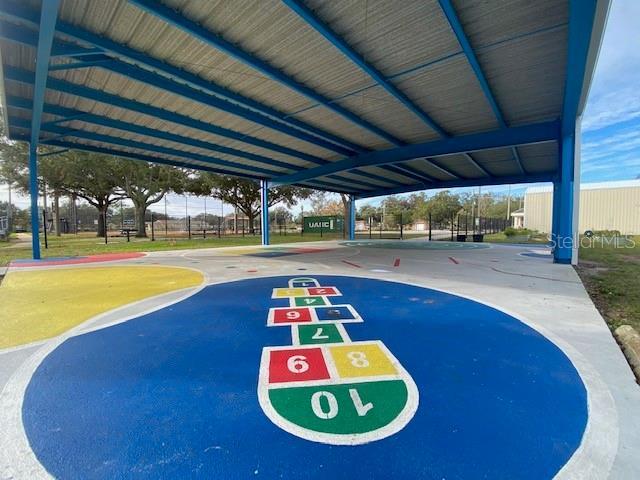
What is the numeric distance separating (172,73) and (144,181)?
23.6m

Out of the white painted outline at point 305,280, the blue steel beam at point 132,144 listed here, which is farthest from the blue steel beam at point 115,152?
the white painted outline at point 305,280

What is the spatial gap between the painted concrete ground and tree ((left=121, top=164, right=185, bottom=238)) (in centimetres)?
2610

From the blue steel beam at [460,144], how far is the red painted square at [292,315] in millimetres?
9680

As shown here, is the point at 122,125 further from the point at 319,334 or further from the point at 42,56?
the point at 319,334

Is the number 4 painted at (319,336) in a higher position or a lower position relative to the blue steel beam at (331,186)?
lower

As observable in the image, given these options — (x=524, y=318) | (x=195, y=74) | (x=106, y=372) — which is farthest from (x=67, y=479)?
(x=195, y=74)

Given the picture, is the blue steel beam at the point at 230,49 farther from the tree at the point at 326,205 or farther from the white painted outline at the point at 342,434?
the tree at the point at 326,205

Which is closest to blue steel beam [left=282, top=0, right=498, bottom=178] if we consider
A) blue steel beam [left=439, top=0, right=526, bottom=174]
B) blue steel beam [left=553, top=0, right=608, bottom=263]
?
Answer: blue steel beam [left=439, top=0, right=526, bottom=174]

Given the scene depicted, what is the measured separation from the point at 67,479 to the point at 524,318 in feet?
15.8

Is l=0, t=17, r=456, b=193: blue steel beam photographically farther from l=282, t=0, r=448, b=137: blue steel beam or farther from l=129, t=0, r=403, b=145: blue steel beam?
l=282, t=0, r=448, b=137: blue steel beam

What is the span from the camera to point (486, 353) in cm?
305

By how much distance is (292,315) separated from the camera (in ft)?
14.1

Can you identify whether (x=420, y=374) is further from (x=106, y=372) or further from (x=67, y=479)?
(x=106, y=372)

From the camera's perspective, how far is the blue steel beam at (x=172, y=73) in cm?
471
